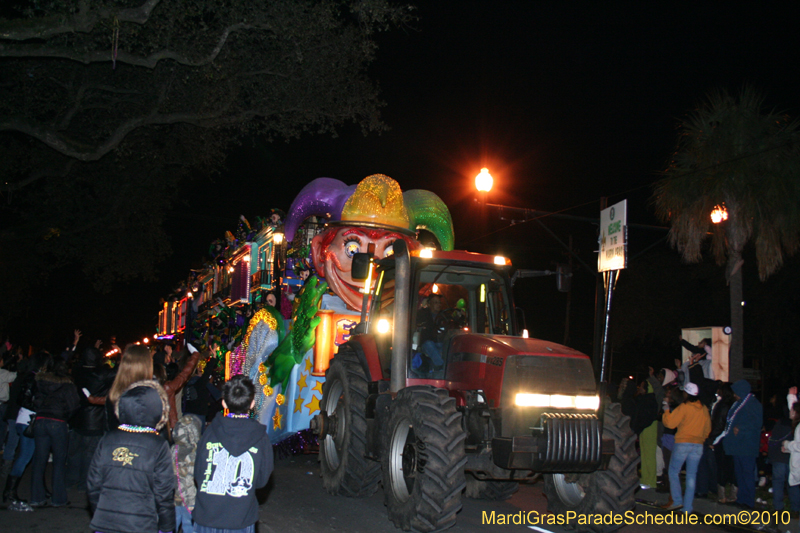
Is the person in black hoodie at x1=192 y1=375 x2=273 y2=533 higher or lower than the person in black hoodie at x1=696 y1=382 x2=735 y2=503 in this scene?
higher

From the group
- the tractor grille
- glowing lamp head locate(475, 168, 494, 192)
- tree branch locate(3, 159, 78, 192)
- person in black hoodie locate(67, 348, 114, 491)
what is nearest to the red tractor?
the tractor grille

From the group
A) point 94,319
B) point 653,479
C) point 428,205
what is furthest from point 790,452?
point 94,319

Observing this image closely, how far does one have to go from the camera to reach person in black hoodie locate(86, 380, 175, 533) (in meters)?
3.88

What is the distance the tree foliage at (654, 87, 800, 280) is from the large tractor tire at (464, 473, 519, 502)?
27.2 feet

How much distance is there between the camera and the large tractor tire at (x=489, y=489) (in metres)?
8.70

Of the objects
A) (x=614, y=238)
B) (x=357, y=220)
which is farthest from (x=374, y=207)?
(x=614, y=238)

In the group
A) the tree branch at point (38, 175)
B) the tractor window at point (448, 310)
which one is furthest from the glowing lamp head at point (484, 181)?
the tree branch at point (38, 175)

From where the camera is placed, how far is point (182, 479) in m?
4.81

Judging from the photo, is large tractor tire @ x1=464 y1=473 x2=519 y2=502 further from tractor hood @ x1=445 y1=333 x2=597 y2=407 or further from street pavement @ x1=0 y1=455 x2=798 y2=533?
tractor hood @ x1=445 y1=333 x2=597 y2=407

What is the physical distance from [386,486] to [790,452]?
5286 millimetres

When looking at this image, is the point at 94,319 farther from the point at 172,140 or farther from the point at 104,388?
the point at 104,388

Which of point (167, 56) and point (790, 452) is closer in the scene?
point (790, 452)

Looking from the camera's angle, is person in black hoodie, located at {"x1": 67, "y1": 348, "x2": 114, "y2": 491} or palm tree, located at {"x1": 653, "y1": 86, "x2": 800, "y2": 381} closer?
person in black hoodie, located at {"x1": 67, "y1": 348, "x2": 114, "y2": 491}

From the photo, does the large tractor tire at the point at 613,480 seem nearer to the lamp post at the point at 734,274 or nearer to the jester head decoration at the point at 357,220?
the jester head decoration at the point at 357,220
